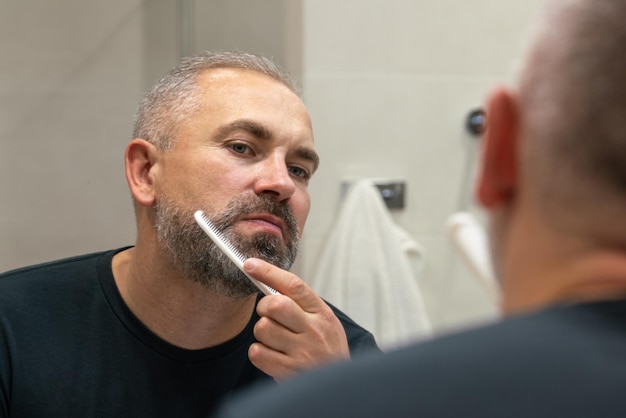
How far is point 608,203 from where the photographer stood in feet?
1.22

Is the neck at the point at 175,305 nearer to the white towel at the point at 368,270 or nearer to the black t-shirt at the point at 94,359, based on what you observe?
the black t-shirt at the point at 94,359

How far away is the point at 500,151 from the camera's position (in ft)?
1.40

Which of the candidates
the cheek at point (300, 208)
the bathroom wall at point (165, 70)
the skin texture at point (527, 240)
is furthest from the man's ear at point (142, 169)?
the skin texture at point (527, 240)

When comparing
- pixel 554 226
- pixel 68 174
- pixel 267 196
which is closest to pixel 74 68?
pixel 68 174

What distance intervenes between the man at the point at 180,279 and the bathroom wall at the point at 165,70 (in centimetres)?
34

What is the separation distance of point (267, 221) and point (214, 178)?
0.10m

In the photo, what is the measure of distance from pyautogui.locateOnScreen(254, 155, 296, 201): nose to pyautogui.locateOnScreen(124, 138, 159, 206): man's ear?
0.57ft

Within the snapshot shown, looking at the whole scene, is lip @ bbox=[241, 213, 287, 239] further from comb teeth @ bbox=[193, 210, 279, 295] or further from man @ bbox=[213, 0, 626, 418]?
man @ bbox=[213, 0, 626, 418]

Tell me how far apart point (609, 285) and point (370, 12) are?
46.1 inches

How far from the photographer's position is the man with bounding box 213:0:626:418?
1.11 ft

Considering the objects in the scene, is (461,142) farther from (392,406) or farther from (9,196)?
(392,406)

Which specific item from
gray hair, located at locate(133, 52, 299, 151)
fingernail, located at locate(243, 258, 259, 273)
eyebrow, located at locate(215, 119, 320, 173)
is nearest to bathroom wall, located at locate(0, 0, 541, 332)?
gray hair, located at locate(133, 52, 299, 151)

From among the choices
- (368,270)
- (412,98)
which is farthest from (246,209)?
(412,98)

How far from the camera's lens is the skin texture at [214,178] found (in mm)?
1036
